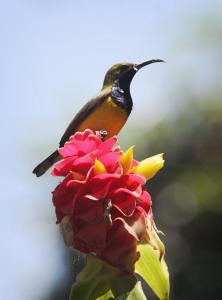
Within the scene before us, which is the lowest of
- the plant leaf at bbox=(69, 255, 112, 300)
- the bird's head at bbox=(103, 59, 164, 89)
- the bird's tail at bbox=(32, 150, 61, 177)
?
the bird's tail at bbox=(32, 150, 61, 177)

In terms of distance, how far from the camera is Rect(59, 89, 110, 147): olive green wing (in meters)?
3.12

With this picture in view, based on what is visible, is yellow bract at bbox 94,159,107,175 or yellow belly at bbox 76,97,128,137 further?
yellow belly at bbox 76,97,128,137

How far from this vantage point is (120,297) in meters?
1.45

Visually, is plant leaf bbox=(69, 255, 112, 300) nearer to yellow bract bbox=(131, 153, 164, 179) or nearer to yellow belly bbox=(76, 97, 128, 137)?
yellow bract bbox=(131, 153, 164, 179)

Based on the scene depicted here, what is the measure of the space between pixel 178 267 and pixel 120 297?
6.14 m

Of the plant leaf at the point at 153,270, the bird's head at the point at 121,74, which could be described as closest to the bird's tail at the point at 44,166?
the bird's head at the point at 121,74

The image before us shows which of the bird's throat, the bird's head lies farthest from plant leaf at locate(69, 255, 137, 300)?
the bird's head

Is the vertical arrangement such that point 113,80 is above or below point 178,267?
above

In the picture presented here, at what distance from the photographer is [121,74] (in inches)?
140

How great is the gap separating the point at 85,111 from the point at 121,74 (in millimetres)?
429

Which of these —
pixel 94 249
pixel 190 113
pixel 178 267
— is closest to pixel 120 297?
pixel 94 249

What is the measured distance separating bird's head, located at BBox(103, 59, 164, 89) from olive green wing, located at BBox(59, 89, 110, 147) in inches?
4.8

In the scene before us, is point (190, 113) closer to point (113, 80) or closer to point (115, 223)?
point (113, 80)

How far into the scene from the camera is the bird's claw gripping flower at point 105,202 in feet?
4.90
